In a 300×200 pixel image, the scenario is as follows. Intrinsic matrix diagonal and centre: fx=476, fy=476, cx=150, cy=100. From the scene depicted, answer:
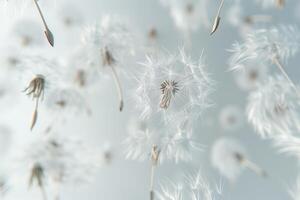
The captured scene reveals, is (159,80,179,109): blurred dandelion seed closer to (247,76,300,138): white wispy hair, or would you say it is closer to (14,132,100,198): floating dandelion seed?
(247,76,300,138): white wispy hair

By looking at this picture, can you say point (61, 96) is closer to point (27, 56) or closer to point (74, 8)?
point (27, 56)

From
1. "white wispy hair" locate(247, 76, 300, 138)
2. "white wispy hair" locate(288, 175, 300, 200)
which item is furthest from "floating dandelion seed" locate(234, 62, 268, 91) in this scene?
"white wispy hair" locate(288, 175, 300, 200)

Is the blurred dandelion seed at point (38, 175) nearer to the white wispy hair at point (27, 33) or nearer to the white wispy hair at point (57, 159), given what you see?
the white wispy hair at point (57, 159)

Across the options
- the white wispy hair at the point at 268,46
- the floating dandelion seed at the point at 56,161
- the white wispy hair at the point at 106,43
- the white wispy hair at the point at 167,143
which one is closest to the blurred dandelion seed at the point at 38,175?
the floating dandelion seed at the point at 56,161

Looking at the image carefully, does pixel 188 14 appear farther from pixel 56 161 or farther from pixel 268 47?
pixel 56 161

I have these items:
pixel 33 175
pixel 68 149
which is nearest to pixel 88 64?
pixel 68 149

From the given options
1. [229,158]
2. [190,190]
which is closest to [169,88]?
[190,190]
